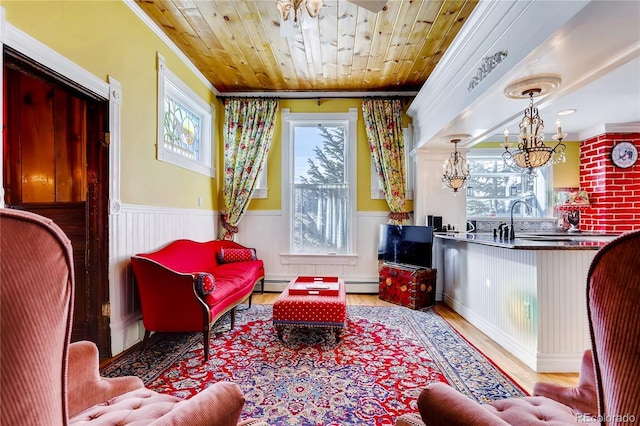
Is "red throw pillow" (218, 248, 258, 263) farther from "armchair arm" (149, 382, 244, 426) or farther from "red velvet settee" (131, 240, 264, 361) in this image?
"armchair arm" (149, 382, 244, 426)

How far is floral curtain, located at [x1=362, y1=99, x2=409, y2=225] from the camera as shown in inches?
178

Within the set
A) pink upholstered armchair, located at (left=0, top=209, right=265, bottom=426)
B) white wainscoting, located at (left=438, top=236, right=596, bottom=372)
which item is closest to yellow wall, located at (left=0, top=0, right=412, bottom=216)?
pink upholstered armchair, located at (left=0, top=209, right=265, bottom=426)

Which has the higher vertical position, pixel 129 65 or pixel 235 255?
pixel 129 65

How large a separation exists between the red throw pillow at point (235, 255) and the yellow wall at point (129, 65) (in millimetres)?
778

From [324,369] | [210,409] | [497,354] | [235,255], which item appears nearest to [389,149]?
[235,255]

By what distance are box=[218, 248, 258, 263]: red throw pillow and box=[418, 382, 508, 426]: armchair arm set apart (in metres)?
3.35

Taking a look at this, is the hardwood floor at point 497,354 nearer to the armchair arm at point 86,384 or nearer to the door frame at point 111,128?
the door frame at point 111,128

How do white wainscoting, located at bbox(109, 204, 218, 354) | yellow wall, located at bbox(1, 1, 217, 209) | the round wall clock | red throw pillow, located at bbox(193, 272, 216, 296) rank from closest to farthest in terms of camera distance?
yellow wall, located at bbox(1, 1, 217, 209) < red throw pillow, located at bbox(193, 272, 216, 296) < white wainscoting, located at bbox(109, 204, 218, 354) < the round wall clock

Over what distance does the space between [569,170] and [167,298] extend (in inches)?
240

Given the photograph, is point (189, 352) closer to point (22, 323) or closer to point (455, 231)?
point (22, 323)

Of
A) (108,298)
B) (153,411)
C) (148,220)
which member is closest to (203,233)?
(148,220)

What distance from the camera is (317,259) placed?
4.67 m

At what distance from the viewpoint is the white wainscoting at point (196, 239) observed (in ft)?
8.46

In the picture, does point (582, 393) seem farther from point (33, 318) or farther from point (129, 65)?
point (129, 65)
